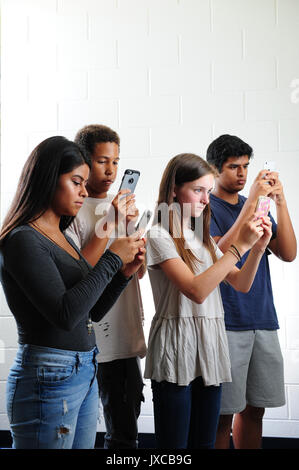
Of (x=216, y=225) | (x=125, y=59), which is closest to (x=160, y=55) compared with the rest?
(x=125, y=59)

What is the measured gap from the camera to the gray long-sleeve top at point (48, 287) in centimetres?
98

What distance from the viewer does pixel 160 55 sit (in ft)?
7.36

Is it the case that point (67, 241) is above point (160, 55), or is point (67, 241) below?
below

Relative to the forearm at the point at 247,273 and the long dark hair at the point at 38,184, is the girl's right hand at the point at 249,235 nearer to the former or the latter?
the forearm at the point at 247,273

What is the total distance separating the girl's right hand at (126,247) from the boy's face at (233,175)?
685 mm

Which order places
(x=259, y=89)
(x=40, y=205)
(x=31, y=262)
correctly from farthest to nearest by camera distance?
(x=259, y=89), (x=40, y=205), (x=31, y=262)

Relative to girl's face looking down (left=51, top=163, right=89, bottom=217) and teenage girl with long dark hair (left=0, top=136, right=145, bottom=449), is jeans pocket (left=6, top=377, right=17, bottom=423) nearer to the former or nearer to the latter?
teenage girl with long dark hair (left=0, top=136, right=145, bottom=449)

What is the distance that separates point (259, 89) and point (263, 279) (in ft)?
3.00

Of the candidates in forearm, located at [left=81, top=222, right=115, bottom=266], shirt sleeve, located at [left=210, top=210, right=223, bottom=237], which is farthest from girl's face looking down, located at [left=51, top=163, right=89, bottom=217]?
shirt sleeve, located at [left=210, top=210, right=223, bottom=237]

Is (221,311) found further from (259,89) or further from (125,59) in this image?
→ (125,59)

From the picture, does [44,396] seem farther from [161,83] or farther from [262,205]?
[161,83]

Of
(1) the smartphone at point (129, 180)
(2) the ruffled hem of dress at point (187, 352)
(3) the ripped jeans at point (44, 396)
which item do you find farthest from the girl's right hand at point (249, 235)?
(3) the ripped jeans at point (44, 396)

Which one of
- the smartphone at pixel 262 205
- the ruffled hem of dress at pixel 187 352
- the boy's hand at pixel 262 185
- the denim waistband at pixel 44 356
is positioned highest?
the boy's hand at pixel 262 185

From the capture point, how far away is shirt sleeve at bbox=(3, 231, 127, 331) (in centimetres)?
98
